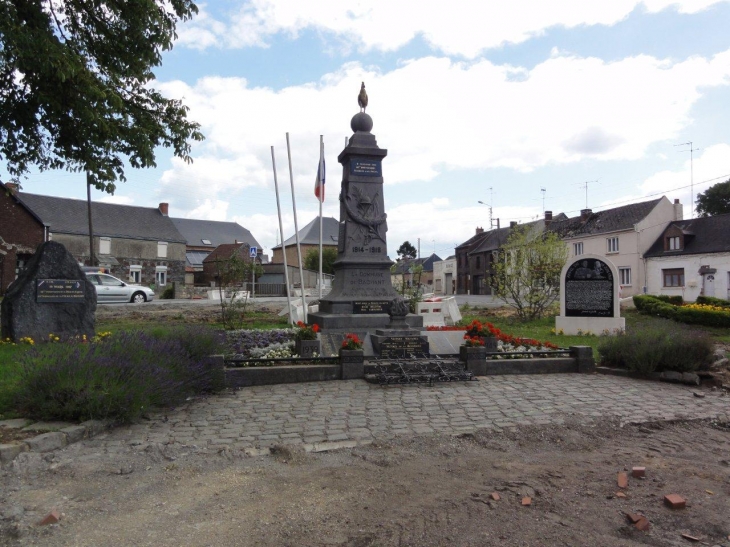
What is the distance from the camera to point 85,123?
10961mm

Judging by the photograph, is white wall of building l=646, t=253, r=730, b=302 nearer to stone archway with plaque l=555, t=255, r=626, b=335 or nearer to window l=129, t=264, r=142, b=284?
stone archway with plaque l=555, t=255, r=626, b=335

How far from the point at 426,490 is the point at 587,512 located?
44.3 inches

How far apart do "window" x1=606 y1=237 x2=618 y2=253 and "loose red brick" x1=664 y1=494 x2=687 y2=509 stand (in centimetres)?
4373

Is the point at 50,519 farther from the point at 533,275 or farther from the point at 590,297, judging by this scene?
the point at 533,275

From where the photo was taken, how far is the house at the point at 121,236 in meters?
48.2

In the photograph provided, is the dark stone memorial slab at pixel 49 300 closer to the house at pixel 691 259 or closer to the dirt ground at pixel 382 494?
the dirt ground at pixel 382 494

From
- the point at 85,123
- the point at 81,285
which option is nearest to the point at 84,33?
the point at 85,123

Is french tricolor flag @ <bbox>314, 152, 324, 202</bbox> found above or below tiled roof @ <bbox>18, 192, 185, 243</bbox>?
below

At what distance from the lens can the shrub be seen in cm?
859

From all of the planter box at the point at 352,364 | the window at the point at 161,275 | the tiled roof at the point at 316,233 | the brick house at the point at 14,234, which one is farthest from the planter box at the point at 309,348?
the tiled roof at the point at 316,233

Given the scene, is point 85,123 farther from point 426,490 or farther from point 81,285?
point 426,490

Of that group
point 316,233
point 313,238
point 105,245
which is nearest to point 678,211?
point 313,238

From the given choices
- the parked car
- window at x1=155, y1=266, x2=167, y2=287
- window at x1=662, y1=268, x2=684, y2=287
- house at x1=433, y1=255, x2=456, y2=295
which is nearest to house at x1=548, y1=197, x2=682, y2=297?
window at x1=662, y1=268, x2=684, y2=287

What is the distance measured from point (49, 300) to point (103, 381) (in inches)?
251
